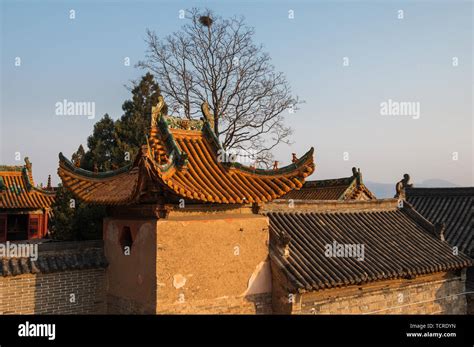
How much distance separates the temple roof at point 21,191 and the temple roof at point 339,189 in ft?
44.3

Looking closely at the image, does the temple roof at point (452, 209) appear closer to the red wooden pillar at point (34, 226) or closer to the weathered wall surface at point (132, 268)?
the weathered wall surface at point (132, 268)

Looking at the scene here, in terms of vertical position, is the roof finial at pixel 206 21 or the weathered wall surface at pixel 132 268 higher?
the roof finial at pixel 206 21

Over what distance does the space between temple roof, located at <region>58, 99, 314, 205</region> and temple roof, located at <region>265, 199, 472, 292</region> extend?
1185 mm

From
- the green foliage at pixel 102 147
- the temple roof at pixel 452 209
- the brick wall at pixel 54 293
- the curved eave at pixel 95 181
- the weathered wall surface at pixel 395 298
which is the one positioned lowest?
the weathered wall surface at pixel 395 298

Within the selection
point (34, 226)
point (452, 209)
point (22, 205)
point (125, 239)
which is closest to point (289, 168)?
point (125, 239)

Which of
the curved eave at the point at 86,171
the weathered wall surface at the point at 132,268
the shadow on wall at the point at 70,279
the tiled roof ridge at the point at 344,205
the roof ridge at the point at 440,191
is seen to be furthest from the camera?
the roof ridge at the point at 440,191

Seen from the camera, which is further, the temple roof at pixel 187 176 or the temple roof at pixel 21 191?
the temple roof at pixel 21 191

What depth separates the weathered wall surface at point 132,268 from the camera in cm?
863

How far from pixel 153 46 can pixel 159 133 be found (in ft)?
46.4

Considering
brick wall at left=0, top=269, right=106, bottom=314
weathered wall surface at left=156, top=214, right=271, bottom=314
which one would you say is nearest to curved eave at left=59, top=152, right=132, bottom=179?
brick wall at left=0, top=269, right=106, bottom=314

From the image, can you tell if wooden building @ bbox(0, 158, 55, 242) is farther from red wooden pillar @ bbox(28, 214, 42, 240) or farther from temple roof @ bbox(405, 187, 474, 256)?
temple roof @ bbox(405, 187, 474, 256)

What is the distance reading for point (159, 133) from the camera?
982cm

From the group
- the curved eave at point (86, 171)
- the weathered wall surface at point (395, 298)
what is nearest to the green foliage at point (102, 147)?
the curved eave at point (86, 171)

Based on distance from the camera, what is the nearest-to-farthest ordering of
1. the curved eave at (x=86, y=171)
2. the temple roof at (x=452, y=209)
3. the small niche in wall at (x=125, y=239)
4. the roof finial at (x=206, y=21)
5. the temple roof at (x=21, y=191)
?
the small niche in wall at (x=125, y=239) < the curved eave at (x=86, y=171) < the temple roof at (x=452, y=209) < the roof finial at (x=206, y=21) < the temple roof at (x=21, y=191)
